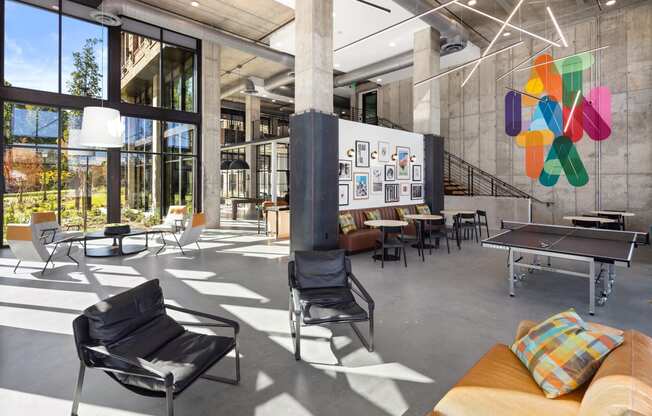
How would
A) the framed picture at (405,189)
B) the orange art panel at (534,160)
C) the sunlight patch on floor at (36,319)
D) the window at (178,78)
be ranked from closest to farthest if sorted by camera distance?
1. the sunlight patch on floor at (36,319)
2. the framed picture at (405,189)
3. the window at (178,78)
4. the orange art panel at (534,160)

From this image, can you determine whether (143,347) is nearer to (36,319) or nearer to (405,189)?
(36,319)

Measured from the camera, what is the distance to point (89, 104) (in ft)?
31.1

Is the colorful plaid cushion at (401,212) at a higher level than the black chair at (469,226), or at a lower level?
higher

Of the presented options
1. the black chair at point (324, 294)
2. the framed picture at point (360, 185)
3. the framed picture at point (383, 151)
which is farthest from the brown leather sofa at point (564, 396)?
the framed picture at point (383, 151)

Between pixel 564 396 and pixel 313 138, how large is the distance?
19.3 feet

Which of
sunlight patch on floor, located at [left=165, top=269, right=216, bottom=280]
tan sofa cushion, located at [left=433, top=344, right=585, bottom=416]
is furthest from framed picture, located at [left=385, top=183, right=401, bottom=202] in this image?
tan sofa cushion, located at [left=433, top=344, right=585, bottom=416]

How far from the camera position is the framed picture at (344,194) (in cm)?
821

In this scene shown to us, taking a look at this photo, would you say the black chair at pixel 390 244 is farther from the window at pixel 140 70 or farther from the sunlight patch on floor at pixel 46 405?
the window at pixel 140 70

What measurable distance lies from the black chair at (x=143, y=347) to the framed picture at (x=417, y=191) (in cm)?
868

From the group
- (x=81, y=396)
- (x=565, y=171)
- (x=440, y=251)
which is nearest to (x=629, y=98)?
(x=565, y=171)

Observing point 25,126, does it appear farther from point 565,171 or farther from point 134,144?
point 565,171

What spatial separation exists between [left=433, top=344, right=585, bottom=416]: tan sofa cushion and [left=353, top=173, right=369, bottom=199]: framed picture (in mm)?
6767

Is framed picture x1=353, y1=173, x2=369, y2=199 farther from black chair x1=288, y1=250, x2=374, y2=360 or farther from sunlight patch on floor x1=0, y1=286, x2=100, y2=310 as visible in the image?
sunlight patch on floor x1=0, y1=286, x2=100, y2=310

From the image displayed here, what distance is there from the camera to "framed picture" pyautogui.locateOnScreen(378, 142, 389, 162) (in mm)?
9266
